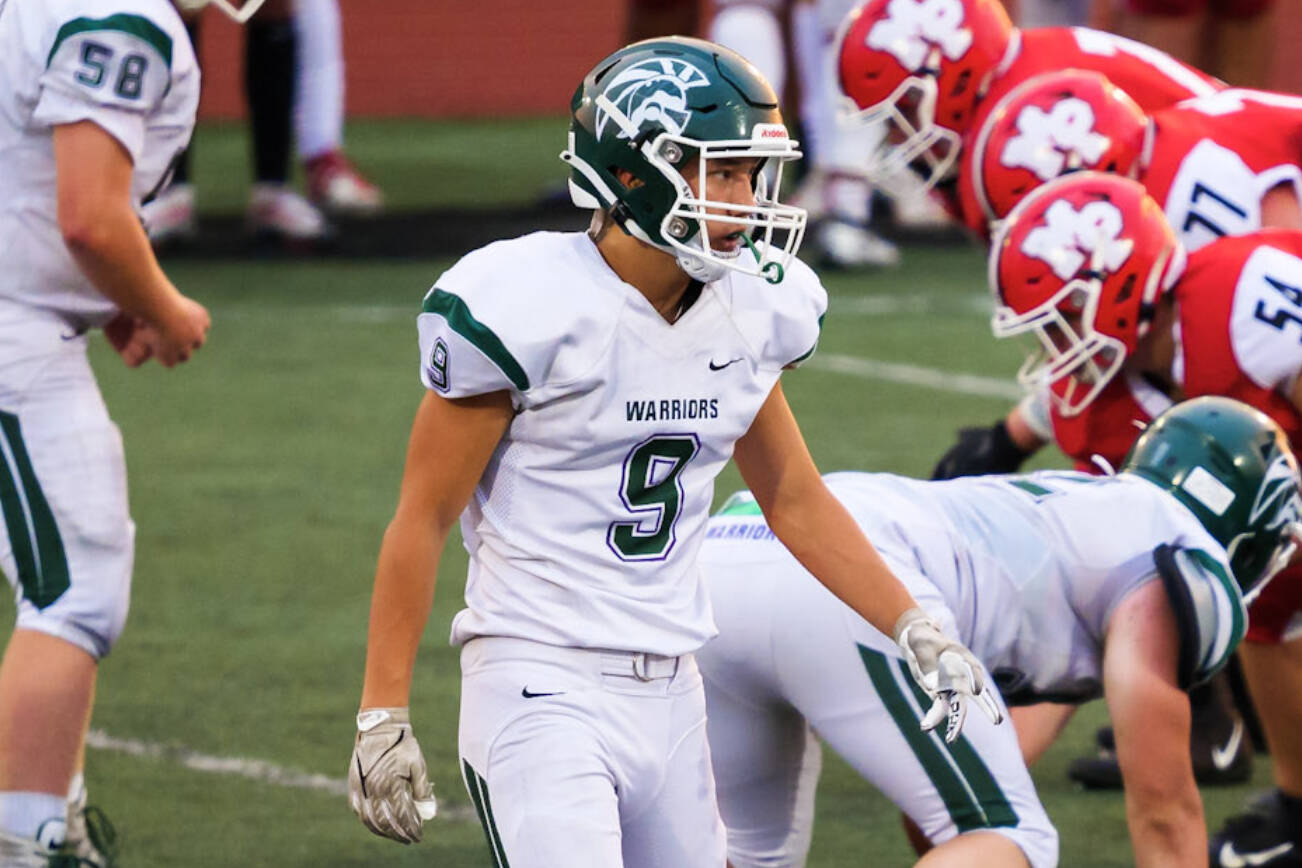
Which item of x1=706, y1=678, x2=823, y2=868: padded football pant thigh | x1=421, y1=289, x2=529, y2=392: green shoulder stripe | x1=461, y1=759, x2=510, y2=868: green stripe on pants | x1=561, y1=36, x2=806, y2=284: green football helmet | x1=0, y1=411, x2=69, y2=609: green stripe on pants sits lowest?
x1=706, y1=678, x2=823, y2=868: padded football pant thigh

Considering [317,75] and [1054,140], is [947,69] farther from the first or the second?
[317,75]

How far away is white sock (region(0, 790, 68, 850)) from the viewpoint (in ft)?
11.3

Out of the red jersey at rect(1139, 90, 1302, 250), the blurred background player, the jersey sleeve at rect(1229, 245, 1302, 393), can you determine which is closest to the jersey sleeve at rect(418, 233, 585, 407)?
the jersey sleeve at rect(1229, 245, 1302, 393)

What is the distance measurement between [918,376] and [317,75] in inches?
132

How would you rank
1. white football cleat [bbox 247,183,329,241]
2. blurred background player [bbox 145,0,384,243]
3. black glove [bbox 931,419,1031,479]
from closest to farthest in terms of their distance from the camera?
black glove [bbox 931,419,1031,479] < blurred background player [bbox 145,0,384,243] < white football cleat [bbox 247,183,329,241]

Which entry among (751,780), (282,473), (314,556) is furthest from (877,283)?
(751,780)

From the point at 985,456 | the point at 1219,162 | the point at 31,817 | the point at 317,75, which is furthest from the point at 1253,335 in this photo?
the point at 317,75

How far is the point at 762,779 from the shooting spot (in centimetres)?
339

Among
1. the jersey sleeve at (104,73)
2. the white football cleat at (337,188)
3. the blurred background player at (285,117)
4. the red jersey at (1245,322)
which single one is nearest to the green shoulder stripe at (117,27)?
the jersey sleeve at (104,73)

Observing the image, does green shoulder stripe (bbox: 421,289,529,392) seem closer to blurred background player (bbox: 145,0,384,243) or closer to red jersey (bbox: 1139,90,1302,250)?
red jersey (bbox: 1139,90,1302,250)

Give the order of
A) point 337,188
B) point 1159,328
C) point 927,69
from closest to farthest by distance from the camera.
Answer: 1. point 1159,328
2. point 927,69
3. point 337,188

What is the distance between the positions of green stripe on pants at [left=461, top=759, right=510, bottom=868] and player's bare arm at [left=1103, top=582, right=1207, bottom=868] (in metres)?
0.94

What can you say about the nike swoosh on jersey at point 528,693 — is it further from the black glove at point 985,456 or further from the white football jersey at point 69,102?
the black glove at point 985,456

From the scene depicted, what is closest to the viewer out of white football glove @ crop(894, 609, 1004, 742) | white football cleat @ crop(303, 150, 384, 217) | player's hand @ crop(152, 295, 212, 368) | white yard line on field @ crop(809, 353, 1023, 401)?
white football glove @ crop(894, 609, 1004, 742)
